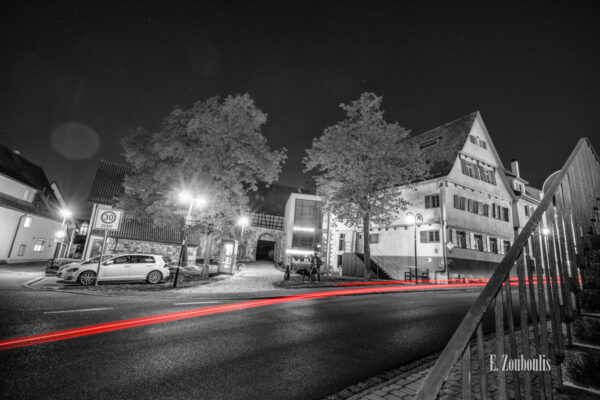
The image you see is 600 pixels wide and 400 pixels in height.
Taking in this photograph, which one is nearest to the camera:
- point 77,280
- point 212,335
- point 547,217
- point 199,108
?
point 547,217

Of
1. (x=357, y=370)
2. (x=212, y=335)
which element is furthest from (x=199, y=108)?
(x=357, y=370)

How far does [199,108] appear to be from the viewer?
19.7 meters

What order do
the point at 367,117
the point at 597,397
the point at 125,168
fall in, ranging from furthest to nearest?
the point at 125,168
the point at 367,117
the point at 597,397

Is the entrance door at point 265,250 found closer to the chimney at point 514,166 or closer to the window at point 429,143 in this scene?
the window at point 429,143

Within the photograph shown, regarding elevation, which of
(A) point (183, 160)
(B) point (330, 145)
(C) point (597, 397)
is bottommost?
(C) point (597, 397)

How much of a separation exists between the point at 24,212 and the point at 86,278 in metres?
22.0

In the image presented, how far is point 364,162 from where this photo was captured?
22.0m

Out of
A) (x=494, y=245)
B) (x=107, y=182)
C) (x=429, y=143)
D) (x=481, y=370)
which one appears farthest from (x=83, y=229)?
(x=481, y=370)

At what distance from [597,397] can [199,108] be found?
21031 millimetres

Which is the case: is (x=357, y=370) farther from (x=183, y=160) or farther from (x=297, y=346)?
(x=183, y=160)

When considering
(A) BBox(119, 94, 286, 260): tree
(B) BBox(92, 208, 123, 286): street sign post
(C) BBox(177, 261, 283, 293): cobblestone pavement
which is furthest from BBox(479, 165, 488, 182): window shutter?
(B) BBox(92, 208, 123, 286): street sign post

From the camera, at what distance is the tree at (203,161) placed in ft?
61.8

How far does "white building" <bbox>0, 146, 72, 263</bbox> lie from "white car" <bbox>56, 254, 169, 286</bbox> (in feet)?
41.6

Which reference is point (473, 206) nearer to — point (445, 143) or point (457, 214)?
point (457, 214)
